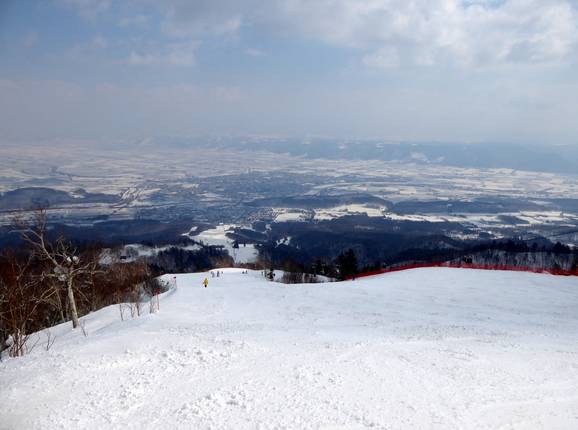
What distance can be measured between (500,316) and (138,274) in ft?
135

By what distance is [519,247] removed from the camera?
81.7m

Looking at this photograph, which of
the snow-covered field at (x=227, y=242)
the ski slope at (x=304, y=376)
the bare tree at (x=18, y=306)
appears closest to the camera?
the ski slope at (x=304, y=376)

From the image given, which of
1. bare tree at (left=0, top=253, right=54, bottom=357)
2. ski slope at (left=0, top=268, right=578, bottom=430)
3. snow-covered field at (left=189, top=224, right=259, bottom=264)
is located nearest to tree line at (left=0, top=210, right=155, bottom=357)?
bare tree at (left=0, top=253, right=54, bottom=357)

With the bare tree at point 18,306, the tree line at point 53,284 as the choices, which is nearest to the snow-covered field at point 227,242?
the tree line at point 53,284

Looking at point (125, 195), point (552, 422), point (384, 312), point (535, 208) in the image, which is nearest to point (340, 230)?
point (535, 208)

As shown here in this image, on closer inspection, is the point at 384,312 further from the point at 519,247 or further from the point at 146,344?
the point at 519,247

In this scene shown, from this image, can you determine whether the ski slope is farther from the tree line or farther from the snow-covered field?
the snow-covered field

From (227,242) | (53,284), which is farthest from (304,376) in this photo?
(227,242)

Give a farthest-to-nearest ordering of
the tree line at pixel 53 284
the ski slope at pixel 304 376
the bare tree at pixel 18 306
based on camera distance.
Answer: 1. the tree line at pixel 53 284
2. the bare tree at pixel 18 306
3. the ski slope at pixel 304 376

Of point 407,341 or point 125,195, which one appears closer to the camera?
point 407,341

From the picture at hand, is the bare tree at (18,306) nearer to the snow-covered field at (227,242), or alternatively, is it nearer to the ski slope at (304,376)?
the ski slope at (304,376)

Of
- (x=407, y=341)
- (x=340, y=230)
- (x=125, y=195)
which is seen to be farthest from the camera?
(x=125, y=195)

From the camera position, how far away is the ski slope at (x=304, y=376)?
773cm

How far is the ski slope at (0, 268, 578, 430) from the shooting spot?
25.4 feet
